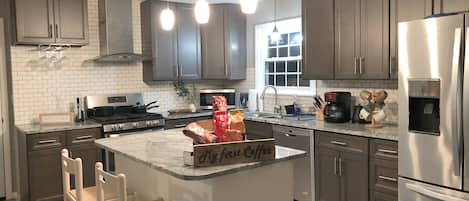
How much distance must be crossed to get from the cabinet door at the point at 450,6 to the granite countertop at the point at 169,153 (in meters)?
1.73

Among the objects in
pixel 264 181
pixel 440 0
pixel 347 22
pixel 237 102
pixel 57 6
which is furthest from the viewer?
pixel 237 102

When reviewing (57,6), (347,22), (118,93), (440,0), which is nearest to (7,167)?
(118,93)

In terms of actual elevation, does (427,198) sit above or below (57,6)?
below

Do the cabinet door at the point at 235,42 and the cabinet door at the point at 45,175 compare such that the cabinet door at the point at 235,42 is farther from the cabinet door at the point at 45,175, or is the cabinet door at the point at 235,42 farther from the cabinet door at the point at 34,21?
the cabinet door at the point at 45,175

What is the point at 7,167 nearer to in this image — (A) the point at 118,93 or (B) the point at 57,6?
(A) the point at 118,93

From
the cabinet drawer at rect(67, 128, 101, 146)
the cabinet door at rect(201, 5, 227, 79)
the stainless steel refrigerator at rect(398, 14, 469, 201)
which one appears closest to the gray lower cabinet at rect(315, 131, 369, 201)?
the stainless steel refrigerator at rect(398, 14, 469, 201)

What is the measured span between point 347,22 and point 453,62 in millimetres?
1525

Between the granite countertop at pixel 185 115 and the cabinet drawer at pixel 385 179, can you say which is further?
the granite countertop at pixel 185 115

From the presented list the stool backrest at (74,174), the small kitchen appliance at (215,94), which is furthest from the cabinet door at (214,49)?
the stool backrest at (74,174)

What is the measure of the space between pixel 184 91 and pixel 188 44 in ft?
2.38

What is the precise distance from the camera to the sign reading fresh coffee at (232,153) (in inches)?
85.7

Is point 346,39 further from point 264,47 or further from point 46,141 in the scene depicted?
point 46,141

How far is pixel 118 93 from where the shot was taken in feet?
17.5

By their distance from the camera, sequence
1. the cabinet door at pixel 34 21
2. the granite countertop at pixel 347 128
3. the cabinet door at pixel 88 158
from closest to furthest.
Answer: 1. the granite countertop at pixel 347 128
2. the cabinet door at pixel 34 21
3. the cabinet door at pixel 88 158
